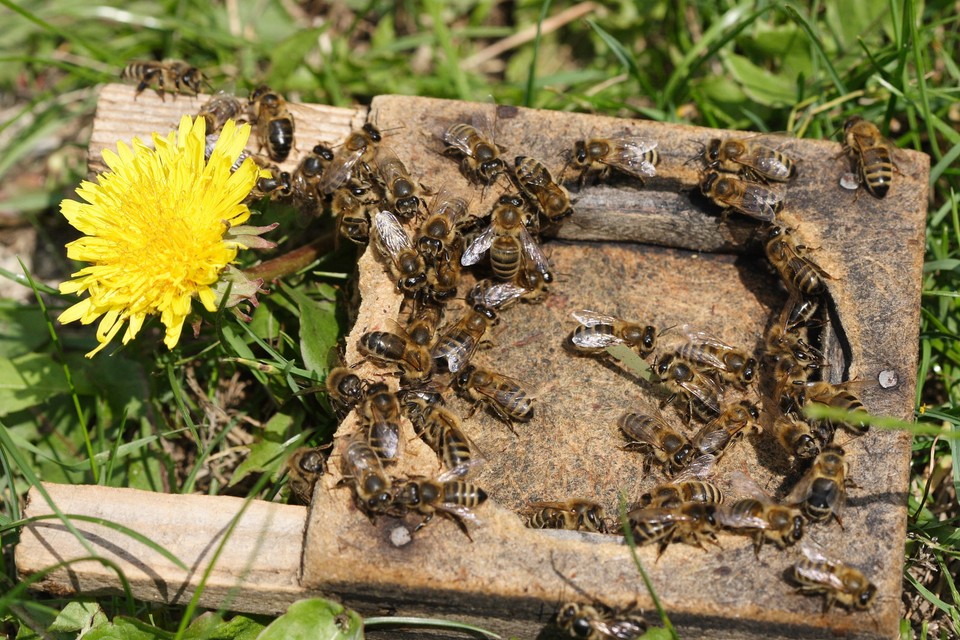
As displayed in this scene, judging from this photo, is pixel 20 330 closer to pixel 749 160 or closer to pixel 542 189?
pixel 542 189

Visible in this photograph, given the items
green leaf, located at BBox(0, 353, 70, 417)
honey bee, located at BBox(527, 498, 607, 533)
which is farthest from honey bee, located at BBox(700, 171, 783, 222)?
green leaf, located at BBox(0, 353, 70, 417)

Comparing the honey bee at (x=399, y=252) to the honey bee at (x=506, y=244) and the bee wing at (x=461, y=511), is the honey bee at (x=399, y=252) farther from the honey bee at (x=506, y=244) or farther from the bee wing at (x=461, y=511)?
the bee wing at (x=461, y=511)

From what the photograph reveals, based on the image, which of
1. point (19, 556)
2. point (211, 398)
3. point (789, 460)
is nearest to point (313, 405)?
point (211, 398)

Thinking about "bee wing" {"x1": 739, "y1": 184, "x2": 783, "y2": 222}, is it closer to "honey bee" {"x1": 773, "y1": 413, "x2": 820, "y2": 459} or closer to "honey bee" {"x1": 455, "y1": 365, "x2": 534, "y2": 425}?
"honey bee" {"x1": 773, "y1": 413, "x2": 820, "y2": 459}

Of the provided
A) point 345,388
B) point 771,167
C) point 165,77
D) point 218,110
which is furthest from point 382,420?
point 165,77

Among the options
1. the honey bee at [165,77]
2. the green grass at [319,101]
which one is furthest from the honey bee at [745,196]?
the honey bee at [165,77]

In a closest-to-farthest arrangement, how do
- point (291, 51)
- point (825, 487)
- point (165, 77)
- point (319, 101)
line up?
point (825, 487)
point (165, 77)
point (291, 51)
point (319, 101)
